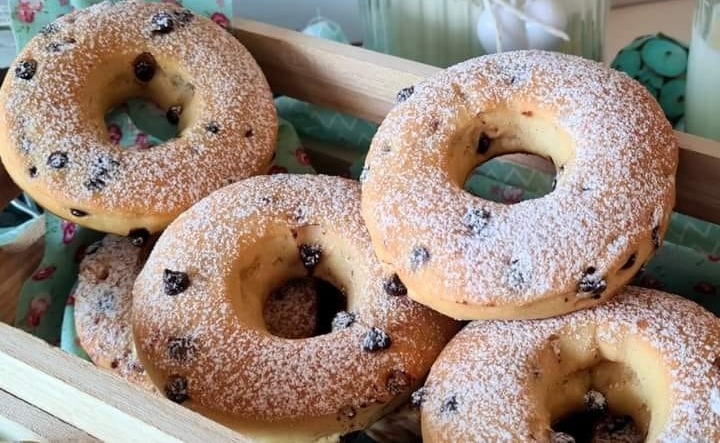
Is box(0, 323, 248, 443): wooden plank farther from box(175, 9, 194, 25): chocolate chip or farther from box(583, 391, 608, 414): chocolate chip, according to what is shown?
box(175, 9, 194, 25): chocolate chip

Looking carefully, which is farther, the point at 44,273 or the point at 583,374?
the point at 44,273

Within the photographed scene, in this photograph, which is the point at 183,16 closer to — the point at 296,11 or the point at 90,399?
the point at 296,11

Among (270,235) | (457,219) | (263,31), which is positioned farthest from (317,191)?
(263,31)

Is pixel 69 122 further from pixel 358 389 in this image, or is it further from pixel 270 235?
pixel 358 389

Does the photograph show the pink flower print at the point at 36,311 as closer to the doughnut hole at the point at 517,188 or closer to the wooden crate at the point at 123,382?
the wooden crate at the point at 123,382

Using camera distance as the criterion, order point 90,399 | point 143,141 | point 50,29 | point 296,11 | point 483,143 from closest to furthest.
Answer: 1. point 90,399
2. point 483,143
3. point 50,29
4. point 143,141
5. point 296,11

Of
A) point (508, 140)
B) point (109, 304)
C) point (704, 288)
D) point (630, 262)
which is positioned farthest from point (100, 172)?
point (704, 288)
